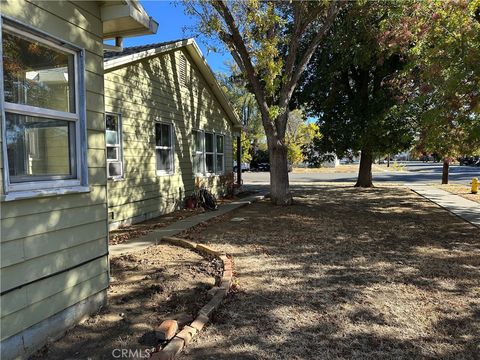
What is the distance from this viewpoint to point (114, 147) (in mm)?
8820

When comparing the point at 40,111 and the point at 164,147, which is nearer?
the point at 40,111

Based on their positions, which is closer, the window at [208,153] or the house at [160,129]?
the house at [160,129]

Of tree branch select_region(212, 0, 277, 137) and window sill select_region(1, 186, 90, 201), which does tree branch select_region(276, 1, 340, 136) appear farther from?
window sill select_region(1, 186, 90, 201)

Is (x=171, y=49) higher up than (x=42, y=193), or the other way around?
(x=171, y=49)

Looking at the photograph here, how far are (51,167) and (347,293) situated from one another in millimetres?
3568

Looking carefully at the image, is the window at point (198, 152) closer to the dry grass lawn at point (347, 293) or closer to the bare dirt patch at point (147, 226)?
the bare dirt patch at point (147, 226)

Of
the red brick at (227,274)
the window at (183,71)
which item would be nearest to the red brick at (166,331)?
the red brick at (227,274)

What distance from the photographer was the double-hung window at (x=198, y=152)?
42.6 feet

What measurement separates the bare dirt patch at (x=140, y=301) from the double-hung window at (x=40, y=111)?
55.3 inches

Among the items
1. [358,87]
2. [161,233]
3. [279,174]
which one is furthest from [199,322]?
[358,87]

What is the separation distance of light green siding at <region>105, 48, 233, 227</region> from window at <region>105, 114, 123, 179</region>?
0.48ft

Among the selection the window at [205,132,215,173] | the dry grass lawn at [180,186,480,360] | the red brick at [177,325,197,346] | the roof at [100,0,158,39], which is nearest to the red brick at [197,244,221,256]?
the dry grass lawn at [180,186,480,360]

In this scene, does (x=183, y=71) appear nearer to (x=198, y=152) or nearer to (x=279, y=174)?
(x=198, y=152)

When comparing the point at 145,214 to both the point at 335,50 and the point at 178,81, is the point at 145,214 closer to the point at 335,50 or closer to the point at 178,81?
the point at 178,81
